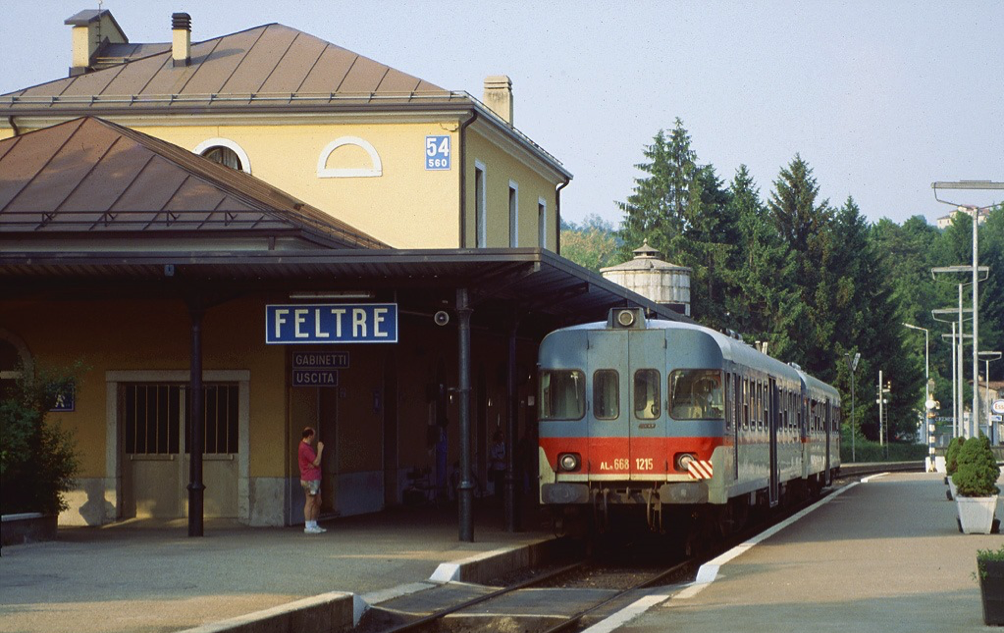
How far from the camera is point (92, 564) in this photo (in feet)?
50.2

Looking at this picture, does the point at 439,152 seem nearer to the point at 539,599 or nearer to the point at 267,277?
the point at 267,277

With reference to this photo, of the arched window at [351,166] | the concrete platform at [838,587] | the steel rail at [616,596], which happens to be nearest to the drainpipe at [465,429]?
the steel rail at [616,596]

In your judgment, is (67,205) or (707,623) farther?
(67,205)

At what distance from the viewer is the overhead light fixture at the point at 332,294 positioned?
62.0ft

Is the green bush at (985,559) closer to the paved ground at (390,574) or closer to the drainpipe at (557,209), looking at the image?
the paved ground at (390,574)

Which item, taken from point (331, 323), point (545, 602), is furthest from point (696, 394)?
point (331, 323)

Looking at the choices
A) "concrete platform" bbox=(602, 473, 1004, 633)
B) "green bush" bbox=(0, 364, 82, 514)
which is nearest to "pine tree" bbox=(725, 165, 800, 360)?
"concrete platform" bbox=(602, 473, 1004, 633)

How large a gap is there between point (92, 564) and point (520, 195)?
70.1 ft

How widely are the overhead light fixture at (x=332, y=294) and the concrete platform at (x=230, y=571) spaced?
3.08 m

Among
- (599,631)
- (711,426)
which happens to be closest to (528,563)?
(711,426)

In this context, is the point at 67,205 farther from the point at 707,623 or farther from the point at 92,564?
the point at 707,623

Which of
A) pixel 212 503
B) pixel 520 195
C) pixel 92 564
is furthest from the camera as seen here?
pixel 520 195

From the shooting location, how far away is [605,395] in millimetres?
18609

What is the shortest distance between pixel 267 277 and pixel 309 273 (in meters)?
0.64
